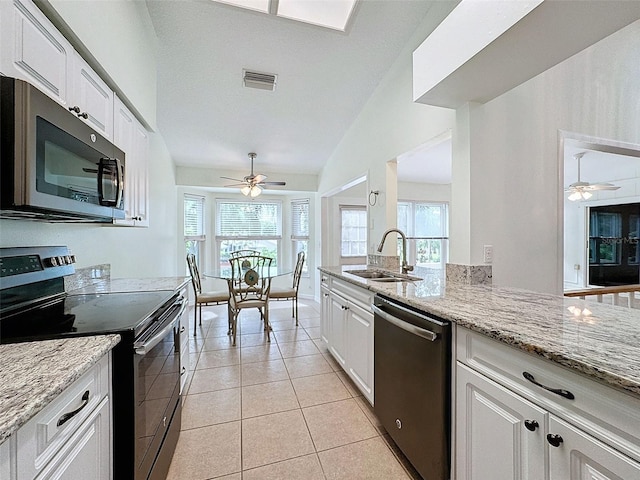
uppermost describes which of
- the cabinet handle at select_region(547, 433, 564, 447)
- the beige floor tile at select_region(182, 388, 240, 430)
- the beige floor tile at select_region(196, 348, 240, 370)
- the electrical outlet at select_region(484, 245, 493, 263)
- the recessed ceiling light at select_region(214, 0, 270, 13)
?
the recessed ceiling light at select_region(214, 0, 270, 13)

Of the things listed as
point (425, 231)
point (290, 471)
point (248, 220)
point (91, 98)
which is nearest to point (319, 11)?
point (91, 98)

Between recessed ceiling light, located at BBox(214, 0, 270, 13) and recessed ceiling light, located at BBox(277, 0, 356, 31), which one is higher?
recessed ceiling light, located at BBox(277, 0, 356, 31)

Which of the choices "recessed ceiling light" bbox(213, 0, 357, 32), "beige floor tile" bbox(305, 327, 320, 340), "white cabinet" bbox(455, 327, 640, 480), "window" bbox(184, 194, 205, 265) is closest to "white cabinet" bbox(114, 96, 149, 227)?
"recessed ceiling light" bbox(213, 0, 357, 32)

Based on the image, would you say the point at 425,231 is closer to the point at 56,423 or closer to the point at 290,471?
the point at 290,471

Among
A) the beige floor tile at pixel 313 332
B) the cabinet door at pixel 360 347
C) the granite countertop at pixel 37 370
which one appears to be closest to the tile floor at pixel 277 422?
the cabinet door at pixel 360 347

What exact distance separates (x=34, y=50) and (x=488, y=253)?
264 cm

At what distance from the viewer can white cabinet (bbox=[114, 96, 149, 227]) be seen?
1936 mm

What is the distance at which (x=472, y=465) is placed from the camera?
3.84 feet

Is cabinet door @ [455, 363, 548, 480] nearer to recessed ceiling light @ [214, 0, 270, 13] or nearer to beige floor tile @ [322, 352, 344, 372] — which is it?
beige floor tile @ [322, 352, 344, 372]

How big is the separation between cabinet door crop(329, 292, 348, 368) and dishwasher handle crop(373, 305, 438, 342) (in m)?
0.70

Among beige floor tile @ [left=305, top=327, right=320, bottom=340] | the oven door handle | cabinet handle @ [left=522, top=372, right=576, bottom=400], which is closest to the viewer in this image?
cabinet handle @ [left=522, top=372, right=576, bottom=400]

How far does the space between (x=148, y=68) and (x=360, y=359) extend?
9.84 feet

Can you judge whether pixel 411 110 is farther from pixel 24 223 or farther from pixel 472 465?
pixel 24 223

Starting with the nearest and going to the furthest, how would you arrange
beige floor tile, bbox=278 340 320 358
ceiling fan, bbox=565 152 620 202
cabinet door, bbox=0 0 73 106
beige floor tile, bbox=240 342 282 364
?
cabinet door, bbox=0 0 73 106 → beige floor tile, bbox=240 342 282 364 → beige floor tile, bbox=278 340 320 358 → ceiling fan, bbox=565 152 620 202
